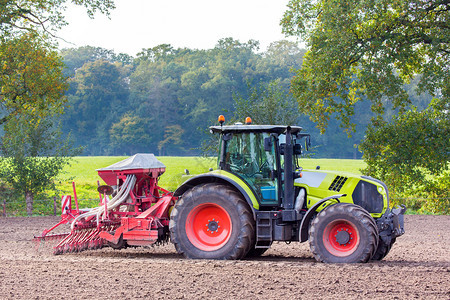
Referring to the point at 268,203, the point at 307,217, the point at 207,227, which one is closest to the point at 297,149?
the point at 268,203

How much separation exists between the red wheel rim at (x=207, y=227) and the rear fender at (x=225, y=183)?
0.45 m

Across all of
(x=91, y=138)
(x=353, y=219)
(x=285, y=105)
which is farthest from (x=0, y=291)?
(x=91, y=138)

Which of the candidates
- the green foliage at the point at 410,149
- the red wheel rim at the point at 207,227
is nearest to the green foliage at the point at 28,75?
the green foliage at the point at 410,149

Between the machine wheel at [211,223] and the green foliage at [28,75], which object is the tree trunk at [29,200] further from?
the machine wheel at [211,223]

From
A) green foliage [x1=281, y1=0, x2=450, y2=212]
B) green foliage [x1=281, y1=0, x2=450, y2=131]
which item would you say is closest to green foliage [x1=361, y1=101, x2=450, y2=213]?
green foliage [x1=281, y1=0, x2=450, y2=212]

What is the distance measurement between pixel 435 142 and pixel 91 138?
47.6 m

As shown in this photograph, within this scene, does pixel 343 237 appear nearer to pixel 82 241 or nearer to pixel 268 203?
pixel 268 203

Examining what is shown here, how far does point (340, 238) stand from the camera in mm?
8914

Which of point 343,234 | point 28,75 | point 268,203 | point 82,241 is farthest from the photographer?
point 28,75

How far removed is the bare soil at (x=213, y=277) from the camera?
7059 millimetres

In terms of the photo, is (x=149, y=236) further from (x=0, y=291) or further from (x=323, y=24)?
(x=323, y=24)

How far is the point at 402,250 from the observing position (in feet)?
37.7

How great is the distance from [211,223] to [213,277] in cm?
163

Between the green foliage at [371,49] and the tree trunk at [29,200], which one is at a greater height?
the green foliage at [371,49]
